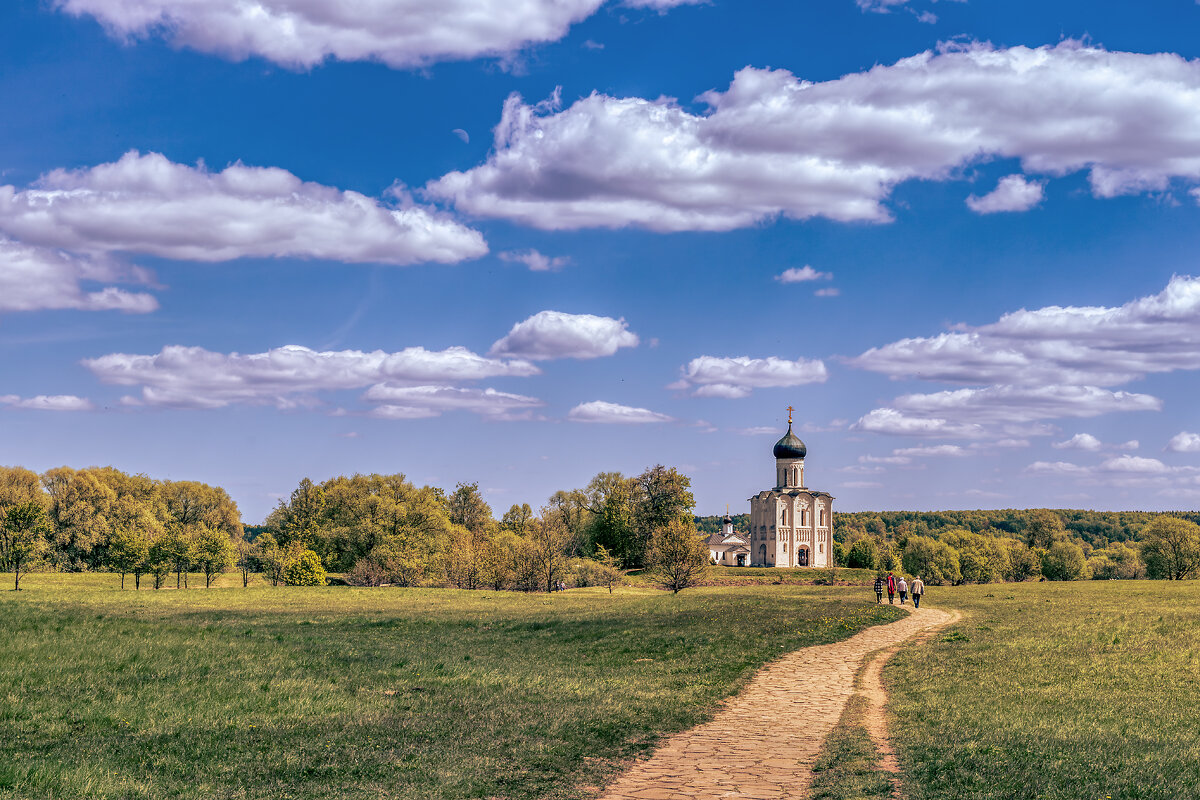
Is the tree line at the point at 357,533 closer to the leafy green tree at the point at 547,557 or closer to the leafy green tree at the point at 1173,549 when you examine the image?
the leafy green tree at the point at 547,557

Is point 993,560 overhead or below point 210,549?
below

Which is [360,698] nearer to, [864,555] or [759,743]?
[759,743]

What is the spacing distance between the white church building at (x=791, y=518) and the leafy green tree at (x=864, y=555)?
5.26m

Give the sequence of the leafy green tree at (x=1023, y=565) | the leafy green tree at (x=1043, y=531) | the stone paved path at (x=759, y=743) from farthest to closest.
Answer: the leafy green tree at (x=1043, y=531) < the leafy green tree at (x=1023, y=565) < the stone paved path at (x=759, y=743)

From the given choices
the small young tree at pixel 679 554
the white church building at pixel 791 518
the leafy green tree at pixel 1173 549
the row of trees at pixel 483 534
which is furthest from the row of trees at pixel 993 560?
the small young tree at pixel 679 554

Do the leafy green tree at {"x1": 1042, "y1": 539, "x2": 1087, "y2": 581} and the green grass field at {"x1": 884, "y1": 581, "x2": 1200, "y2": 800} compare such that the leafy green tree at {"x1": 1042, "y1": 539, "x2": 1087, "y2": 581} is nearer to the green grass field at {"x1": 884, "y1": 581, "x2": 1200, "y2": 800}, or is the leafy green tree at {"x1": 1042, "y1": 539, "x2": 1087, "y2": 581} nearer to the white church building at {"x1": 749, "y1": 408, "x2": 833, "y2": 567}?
the white church building at {"x1": 749, "y1": 408, "x2": 833, "y2": 567}

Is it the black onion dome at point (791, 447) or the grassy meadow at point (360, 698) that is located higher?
the black onion dome at point (791, 447)

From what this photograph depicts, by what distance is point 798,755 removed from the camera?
14.3 metres

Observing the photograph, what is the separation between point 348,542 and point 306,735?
252ft

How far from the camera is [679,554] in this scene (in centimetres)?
6812

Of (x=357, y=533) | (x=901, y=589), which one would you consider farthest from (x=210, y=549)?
(x=901, y=589)

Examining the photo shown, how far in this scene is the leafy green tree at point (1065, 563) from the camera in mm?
120750

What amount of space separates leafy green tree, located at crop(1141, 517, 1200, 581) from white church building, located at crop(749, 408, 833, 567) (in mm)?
42733

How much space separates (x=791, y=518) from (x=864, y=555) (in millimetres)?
13904
